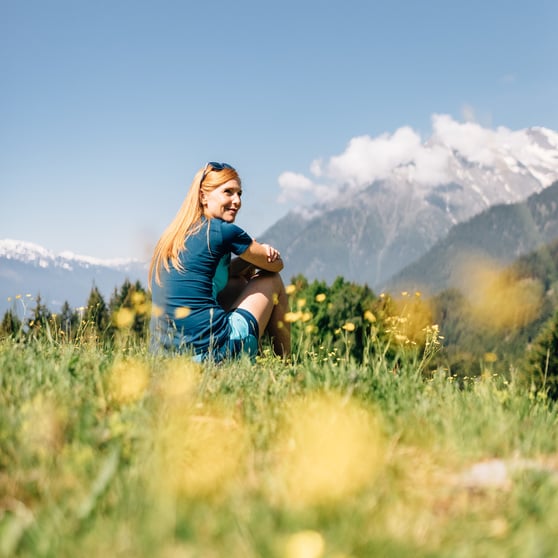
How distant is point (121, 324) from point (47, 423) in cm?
172

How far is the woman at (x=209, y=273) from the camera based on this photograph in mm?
5668

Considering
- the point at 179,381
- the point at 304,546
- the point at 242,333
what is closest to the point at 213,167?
the point at 242,333

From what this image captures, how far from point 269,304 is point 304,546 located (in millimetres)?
4632

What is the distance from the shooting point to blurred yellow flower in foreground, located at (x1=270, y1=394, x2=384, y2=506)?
2057 mm

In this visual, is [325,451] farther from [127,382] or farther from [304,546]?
[127,382]

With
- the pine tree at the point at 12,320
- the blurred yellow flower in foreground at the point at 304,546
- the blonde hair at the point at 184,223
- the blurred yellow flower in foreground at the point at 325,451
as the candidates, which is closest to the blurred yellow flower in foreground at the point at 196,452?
the blurred yellow flower in foreground at the point at 325,451

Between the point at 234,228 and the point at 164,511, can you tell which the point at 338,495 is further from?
the point at 234,228

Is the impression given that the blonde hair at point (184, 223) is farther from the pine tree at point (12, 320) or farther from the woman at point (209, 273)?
the pine tree at point (12, 320)

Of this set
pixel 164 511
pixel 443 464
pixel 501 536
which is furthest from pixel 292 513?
pixel 443 464

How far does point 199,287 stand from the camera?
5812 mm

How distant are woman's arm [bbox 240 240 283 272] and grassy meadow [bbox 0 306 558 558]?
2.44 metres

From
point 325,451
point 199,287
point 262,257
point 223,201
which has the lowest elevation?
point 325,451

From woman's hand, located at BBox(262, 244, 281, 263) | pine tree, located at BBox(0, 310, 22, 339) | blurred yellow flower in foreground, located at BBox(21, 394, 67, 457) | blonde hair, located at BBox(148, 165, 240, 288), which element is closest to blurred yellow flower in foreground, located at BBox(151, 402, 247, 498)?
blurred yellow flower in foreground, located at BBox(21, 394, 67, 457)

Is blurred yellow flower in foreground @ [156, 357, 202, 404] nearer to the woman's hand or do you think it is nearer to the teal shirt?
the teal shirt
